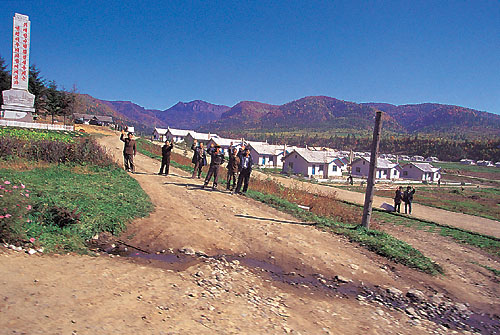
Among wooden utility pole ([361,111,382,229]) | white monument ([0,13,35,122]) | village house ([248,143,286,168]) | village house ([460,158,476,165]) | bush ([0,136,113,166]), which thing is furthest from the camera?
village house ([460,158,476,165])

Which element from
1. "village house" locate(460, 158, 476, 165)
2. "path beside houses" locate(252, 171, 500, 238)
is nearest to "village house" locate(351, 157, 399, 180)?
"path beside houses" locate(252, 171, 500, 238)

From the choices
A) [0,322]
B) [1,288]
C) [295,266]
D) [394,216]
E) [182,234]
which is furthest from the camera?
[394,216]

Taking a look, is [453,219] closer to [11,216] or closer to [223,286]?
[223,286]

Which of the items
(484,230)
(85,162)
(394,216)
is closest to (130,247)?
(85,162)

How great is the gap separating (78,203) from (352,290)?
6043 millimetres

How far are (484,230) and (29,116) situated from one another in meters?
39.4

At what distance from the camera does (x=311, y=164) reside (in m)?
56.6

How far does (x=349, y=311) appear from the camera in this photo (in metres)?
5.41

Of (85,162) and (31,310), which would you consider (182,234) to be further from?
(85,162)

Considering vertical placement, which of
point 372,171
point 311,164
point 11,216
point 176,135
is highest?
point 176,135

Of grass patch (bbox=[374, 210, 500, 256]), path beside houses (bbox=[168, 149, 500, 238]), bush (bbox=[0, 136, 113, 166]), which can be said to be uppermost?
bush (bbox=[0, 136, 113, 166])

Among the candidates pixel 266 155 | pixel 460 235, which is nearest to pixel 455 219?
pixel 460 235

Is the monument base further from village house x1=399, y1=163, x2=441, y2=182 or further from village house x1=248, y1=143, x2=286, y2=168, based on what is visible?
village house x1=399, y1=163, x2=441, y2=182

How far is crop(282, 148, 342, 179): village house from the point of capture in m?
56.5
